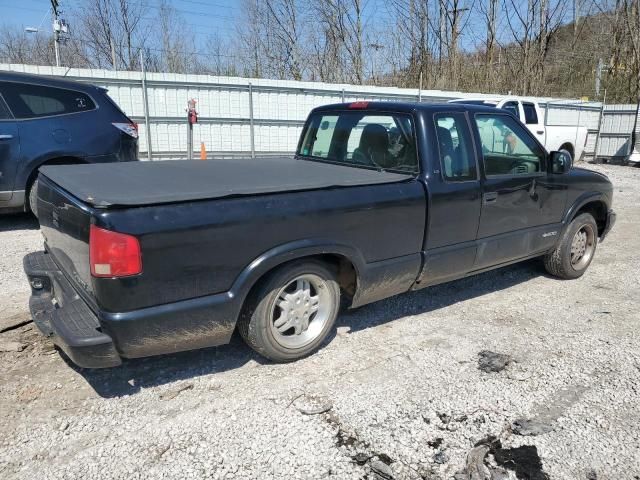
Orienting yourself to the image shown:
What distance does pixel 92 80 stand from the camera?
11.8 m

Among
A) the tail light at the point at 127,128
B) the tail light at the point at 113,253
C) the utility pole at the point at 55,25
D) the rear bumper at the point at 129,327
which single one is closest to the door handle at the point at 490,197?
the rear bumper at the point at 129,327

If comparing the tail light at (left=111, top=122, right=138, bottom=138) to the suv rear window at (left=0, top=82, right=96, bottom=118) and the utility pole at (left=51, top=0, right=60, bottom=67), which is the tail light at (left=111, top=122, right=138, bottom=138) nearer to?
the suv rear window at (left=0, top=82, right=96, bottom=118)

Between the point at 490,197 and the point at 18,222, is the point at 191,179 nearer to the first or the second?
the point at 490,197

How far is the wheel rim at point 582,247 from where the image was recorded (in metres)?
5.28

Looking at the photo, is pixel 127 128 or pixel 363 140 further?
pixel 127 128

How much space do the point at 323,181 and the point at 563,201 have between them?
274 centimetres

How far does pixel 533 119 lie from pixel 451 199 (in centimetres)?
1077

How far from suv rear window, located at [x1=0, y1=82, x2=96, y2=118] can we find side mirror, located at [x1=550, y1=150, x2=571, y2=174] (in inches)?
217

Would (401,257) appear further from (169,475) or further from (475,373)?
(169,475)

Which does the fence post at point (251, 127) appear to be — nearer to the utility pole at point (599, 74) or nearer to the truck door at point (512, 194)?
the truck door at point (512, 194)

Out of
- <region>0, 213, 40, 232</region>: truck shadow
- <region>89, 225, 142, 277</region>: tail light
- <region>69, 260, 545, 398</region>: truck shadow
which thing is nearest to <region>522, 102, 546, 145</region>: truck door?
<region>69, 260, 545, 398</region>: truck shadow

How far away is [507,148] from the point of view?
448cm

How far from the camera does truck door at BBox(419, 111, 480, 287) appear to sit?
12.4 feet

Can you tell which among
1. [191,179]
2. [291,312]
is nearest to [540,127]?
[291,312]
